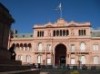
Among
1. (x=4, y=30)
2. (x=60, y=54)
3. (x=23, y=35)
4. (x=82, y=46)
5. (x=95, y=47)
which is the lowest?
(x=60, y=54)

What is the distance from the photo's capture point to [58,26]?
78000mm

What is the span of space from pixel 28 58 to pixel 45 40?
29.3 ft

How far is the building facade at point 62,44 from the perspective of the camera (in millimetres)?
74250

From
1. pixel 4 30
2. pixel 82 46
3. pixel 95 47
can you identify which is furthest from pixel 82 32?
pixel 4 30

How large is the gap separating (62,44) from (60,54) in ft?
12.5

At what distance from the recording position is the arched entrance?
78375 millimetres

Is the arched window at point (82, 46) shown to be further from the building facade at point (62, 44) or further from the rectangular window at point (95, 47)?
the rectangular window at point (95, 47)

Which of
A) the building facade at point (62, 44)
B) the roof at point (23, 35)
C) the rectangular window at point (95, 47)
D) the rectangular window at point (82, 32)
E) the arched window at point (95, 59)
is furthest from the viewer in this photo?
the roof at point (23, 35)

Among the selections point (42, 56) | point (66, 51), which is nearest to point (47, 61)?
point (42, 56)

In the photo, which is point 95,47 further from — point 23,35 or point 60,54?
point 23,35

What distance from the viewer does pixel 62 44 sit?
77.4m

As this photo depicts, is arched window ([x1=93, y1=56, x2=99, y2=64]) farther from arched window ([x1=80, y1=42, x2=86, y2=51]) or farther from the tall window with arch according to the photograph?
arched window ([x1=80, y1=42, x2=86, y2=51])

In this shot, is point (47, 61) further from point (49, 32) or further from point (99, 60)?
point (99, 60)

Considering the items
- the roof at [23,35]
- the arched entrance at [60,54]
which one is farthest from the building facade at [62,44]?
the roof at [23,35]
